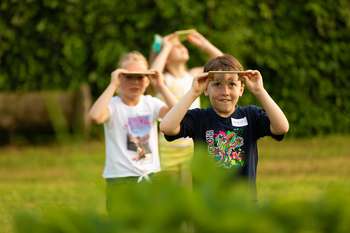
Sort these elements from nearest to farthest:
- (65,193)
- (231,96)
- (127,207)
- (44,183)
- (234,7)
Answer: (127,207)
(231,96)
(65,193)
(44,183)
(234,7)

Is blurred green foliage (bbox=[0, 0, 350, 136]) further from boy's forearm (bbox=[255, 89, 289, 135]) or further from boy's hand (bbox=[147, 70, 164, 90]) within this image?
boy's forearm (bbox=[255, 89, 289, 135])

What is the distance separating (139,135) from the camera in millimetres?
6535

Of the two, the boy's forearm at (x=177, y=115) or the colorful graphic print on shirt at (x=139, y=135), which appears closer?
the boy's forearm at (x=177, y=115)

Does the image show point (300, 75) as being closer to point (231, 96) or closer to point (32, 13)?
point (32, 13)

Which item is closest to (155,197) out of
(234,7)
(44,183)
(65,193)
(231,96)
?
(231,96)

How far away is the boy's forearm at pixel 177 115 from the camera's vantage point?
15.6ft

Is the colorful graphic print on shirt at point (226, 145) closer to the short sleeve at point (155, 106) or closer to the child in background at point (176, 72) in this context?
the short sleeve at point (155, 106)

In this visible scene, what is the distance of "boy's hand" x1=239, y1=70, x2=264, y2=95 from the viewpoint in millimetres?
4836

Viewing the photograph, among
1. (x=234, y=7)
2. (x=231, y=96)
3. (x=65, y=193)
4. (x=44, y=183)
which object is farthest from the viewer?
(x=234, y=7)

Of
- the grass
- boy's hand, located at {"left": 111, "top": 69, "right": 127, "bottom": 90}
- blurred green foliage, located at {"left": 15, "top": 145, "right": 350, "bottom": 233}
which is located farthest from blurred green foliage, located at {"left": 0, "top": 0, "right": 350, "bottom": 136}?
blurred green foliage, located at {"left": 15, "top": 145, "right": 350, "bottom": 233}

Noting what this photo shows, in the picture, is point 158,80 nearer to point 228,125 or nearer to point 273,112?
point 228,125

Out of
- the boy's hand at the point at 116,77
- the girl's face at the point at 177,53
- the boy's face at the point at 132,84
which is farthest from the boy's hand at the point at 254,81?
the girl's face at the point at 177,53

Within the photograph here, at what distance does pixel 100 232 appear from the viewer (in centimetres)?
189

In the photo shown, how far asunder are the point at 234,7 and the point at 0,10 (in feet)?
11.1
